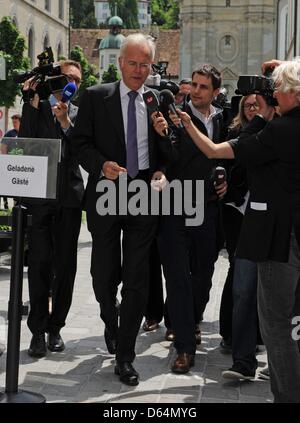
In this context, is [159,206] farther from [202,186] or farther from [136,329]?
[136,329]

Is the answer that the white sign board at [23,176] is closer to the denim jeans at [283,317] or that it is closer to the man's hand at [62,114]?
the man's hand at [62,114]

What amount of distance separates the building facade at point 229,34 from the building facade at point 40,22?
2464 centimetres

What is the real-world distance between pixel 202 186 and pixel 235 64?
80.3 meters

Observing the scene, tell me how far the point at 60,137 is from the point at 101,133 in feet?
2.52

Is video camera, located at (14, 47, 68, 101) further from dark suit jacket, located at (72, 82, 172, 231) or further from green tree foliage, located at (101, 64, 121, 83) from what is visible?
green tree foliage, located at (101, 64, 121, 83)

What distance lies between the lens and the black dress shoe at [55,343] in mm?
6043

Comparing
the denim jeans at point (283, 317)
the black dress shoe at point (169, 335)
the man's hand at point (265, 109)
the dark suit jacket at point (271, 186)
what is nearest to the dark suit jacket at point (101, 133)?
the man's hand at point (265, 109)

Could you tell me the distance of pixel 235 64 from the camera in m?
84.1

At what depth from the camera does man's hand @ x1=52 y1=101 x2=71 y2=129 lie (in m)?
5.75

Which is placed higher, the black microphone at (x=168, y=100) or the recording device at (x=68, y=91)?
the recording device at (x=68, y=91)

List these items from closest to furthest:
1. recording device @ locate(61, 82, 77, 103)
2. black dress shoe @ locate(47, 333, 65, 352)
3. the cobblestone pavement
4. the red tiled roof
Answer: the cobblestone pavement → recording device @ locate(61, 82, 77, 103) → black dress shoe @ locate(47, 333, 65, 352) → the red tiled roof

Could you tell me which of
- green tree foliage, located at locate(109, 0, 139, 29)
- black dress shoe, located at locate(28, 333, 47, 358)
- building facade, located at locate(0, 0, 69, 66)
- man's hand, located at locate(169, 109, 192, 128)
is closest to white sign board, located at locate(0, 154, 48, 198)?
man's hand, located at locate(169, 109, 192, 128)

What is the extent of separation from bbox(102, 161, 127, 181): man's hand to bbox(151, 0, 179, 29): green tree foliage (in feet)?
422
